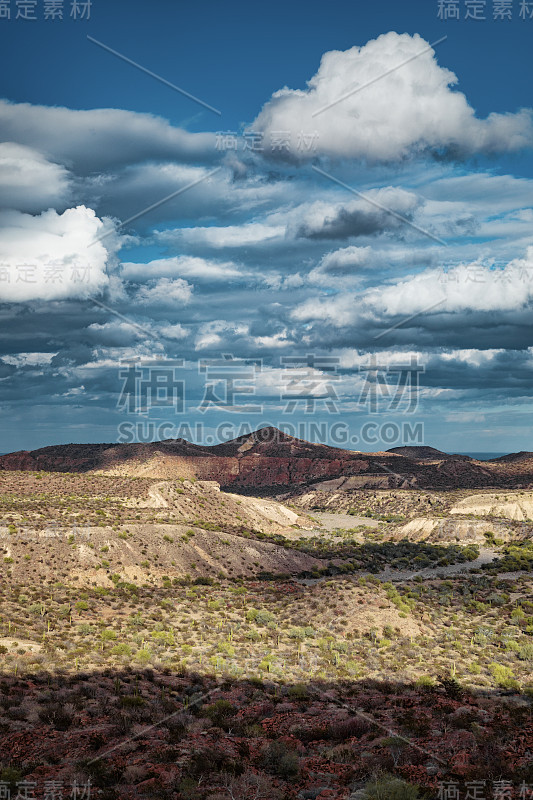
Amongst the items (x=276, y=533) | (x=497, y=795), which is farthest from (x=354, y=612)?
(x=276, y=533)

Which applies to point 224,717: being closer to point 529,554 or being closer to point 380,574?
point 380,574

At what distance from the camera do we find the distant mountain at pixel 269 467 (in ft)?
482

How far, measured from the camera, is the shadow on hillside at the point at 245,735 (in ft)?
51.2

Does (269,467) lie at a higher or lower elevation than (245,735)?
lower

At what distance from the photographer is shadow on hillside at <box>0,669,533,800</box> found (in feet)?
51.2

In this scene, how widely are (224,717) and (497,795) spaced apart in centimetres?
1097

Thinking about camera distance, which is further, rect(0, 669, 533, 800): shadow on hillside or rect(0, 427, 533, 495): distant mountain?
rect(0, 427, 533, 495): distant mountain

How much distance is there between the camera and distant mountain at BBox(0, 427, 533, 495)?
147 metres

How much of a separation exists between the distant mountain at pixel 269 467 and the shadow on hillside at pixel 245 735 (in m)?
116

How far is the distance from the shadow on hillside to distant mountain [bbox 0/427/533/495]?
11585 centimetres

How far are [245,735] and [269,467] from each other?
169271 mm

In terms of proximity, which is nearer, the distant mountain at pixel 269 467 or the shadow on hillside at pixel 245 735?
the shadow on hillside at pixel 245 735

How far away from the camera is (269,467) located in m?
189

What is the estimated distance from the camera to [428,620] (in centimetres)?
3756
